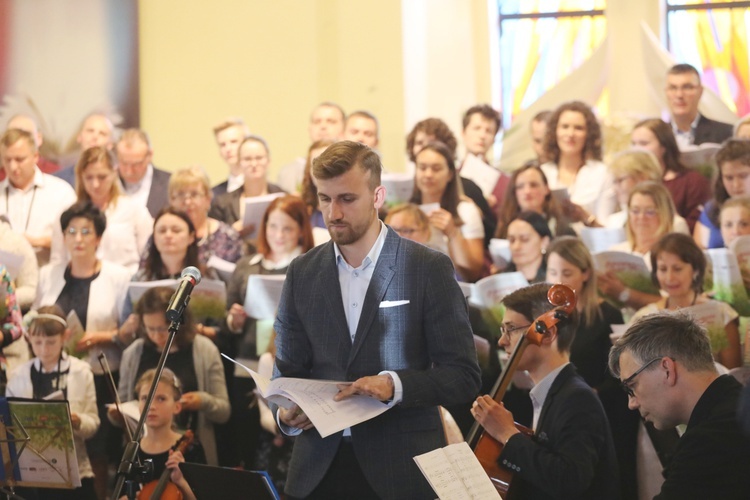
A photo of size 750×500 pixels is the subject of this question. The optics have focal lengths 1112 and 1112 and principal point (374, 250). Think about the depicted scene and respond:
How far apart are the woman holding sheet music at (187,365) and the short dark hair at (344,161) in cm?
278

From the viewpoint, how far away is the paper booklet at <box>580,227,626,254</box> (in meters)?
5.63

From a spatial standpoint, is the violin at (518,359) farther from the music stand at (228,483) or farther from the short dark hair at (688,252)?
the short dark hair at (688,252)

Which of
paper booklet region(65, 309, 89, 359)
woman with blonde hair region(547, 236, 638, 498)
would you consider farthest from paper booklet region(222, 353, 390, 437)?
paper booklet region(65, 309, 89, 359)

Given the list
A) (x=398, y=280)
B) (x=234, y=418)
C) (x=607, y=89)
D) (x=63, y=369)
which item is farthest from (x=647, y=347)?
(x=607, y=89)

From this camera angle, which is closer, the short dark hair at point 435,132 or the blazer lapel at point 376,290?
the blazer lapel at point 376,290

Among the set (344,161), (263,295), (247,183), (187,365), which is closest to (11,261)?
(187,365)

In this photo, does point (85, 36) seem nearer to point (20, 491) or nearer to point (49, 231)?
point (49, 231)

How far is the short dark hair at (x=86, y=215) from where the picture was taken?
5.99m

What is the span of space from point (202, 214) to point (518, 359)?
3.29 m

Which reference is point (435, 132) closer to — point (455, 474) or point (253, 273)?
point (253, 273)

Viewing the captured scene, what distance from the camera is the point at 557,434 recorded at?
3.37 metres

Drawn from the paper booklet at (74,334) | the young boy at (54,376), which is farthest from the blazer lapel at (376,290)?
the paper booklet at (74,334)

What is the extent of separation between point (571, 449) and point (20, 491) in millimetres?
2877

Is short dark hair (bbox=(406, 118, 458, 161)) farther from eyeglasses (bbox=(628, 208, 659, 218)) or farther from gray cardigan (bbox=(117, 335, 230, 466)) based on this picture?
gray cardigan (bbox=(117, 335, 230, 466))
